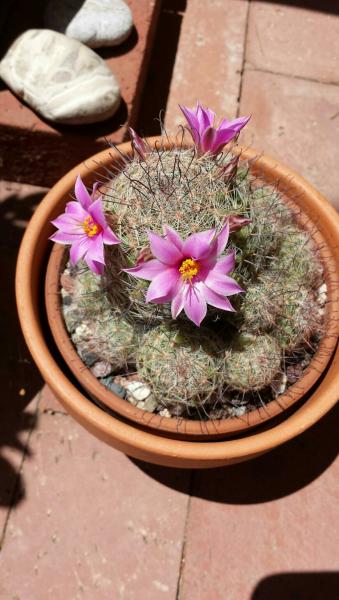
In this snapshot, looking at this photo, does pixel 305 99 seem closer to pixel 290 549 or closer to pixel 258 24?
pixel 258 24

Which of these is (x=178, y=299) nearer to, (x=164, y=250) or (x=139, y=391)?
(x=164, y=250)

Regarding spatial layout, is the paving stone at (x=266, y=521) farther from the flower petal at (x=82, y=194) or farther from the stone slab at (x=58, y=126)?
the stone slab at (x=58, y=126)

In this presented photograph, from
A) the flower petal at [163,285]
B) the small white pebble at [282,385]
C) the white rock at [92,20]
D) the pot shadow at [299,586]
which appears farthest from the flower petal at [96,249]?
the white rock at [92,20]

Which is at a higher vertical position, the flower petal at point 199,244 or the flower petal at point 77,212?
the flower petal at point 199,244

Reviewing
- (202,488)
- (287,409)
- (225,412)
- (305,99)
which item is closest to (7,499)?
(202,488)

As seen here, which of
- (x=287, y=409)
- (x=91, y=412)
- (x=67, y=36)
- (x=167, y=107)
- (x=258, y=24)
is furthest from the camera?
(x=258, y=24)

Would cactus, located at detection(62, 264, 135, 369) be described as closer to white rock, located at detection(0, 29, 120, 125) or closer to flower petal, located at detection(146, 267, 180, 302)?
flower petal, located at detection(146, 267, 180, 302)
